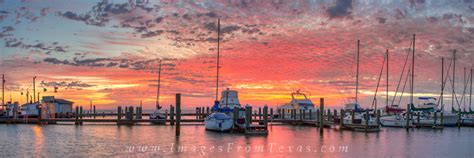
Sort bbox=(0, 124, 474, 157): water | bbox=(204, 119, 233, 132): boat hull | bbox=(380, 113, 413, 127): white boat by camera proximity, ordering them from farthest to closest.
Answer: bbox=(380, 113, 413, 127): white boat < bbox=(204, 119, 233, 132): boat hull < bbox=(0, 124, 474, 157): water

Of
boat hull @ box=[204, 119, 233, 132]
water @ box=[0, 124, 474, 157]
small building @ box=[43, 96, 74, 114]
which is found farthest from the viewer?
small building @ box=[43, 96, 74, 114]

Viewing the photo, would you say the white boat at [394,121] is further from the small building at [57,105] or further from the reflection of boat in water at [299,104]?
the small building at [57,105]

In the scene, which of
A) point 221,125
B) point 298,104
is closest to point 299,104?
point 298,104

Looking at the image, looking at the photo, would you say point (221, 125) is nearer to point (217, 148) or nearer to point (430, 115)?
point (217, 148)

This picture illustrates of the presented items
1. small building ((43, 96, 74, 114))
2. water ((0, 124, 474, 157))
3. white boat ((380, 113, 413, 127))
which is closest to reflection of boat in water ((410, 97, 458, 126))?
white boat ((380, 113, 413, 127))

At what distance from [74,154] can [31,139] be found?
11.7 meters

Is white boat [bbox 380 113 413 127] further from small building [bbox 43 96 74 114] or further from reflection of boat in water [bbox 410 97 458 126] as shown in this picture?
small building [bbox 43 96 74 114]

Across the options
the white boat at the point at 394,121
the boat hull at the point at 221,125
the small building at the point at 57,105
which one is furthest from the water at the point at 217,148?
the small building at the point at 57,105

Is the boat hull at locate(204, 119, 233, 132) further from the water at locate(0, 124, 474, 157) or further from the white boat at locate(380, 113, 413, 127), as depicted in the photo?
the white boat at locate(380, 113, 413, 127)

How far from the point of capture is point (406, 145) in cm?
3609

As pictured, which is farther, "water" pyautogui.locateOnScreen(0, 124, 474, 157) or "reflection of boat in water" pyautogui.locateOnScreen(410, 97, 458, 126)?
"reflection of boat in water" pyautogui.locateOnScreen(410, 97, 458, 126)

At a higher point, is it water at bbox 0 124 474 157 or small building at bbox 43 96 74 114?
small building at bbox 43 96 74 114

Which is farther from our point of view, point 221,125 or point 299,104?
point 299,104

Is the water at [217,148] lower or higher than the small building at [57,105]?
lower
